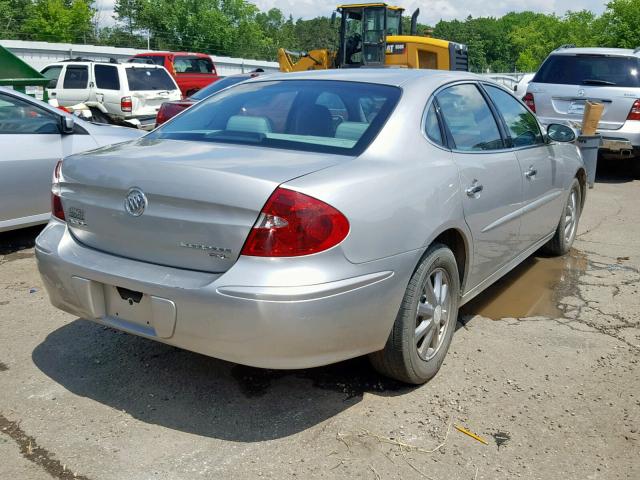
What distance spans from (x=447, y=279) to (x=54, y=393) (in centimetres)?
213

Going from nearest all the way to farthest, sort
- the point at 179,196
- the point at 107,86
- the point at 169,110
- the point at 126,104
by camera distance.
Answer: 1. the point at 179,196
2. the point at 169,110
3. the point at 126,104
4. the point at 107,86

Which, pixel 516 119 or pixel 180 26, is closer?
pixel 516 119

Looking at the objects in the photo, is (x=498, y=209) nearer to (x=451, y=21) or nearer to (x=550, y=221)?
(x=550, y=221)

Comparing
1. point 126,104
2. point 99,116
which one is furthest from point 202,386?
point 126,104

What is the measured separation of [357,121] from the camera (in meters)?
3.41

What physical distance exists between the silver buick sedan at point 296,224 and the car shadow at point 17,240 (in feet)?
9.57

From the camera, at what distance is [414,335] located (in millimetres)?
3271

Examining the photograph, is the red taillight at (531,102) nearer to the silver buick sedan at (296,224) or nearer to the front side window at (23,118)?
the silver buick sedan at (296,224)

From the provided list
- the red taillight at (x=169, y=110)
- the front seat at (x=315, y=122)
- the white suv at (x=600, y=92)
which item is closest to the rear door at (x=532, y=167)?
the front seat at (x=315, y=122)

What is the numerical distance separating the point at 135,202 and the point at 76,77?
14.0m

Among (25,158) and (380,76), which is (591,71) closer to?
(380,76)

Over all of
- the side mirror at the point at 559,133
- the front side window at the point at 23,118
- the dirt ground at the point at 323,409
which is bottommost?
the dirt ground at the point at 323,409

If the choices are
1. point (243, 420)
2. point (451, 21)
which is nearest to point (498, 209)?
point (243, 420)

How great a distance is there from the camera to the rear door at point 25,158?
567 cm
